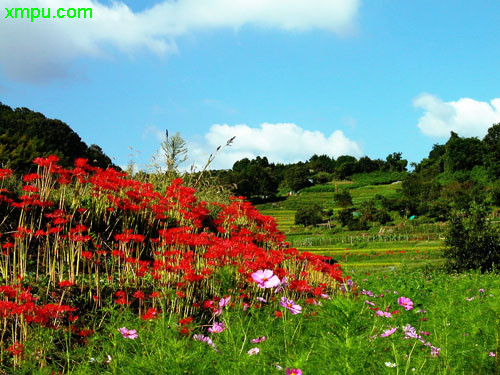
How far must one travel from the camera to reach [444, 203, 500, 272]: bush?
13.3 meters

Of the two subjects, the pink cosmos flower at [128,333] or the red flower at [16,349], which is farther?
the red flower at [16,349]

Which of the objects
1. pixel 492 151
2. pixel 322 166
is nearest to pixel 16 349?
pixel 492 151

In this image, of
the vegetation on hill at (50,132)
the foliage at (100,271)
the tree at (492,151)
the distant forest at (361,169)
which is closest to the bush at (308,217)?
the distant forest at (361,169)

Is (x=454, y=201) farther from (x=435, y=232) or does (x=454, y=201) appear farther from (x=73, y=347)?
(x=73, y=347)

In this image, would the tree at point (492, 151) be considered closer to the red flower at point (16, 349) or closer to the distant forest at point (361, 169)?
the distant forest at point (361, 169)

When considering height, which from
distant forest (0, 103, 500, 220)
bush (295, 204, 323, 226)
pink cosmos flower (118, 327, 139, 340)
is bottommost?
bush (295, 204, 323, 226)

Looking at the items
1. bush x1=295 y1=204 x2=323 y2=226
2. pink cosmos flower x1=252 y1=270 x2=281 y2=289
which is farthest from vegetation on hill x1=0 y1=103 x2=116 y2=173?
pink cosmos flower x1=252 y1=270 x2=281 y2=289

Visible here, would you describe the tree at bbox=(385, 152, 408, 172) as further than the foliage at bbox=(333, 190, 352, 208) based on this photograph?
Yes

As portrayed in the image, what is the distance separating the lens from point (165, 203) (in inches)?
237

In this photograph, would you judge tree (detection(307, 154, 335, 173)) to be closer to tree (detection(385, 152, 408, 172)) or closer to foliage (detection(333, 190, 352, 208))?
tree (detection(385, 152, 408, 172))

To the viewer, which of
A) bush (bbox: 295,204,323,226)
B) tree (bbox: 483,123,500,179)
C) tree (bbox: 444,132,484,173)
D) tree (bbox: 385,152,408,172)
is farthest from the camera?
tree (bbox: 385,152,408,172)

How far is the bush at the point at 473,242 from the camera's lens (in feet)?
43.7

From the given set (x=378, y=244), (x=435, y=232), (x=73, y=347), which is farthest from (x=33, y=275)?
(x=435, y=232)

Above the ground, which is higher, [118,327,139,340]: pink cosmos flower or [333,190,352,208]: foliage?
[333,190,352,208]: foliage
